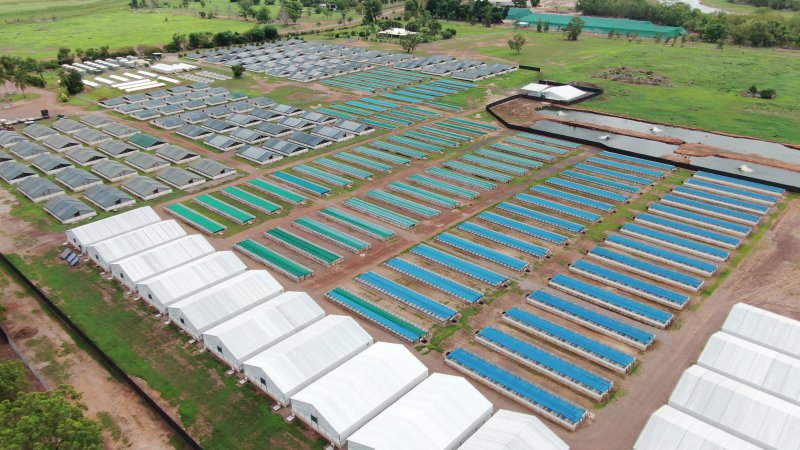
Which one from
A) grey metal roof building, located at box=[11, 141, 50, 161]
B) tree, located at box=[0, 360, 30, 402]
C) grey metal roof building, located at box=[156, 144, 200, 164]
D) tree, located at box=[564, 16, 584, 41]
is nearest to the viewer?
tree, located at box=[0, 360, 30, 402]

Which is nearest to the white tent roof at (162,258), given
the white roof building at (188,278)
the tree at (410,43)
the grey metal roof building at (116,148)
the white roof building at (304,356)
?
the white roof building at (188,278)

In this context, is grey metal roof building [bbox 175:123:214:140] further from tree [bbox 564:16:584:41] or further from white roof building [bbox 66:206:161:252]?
tree [bbox 564:16:584:41]

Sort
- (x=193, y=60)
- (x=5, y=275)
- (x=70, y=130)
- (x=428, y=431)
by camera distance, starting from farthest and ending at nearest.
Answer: (x=193, y=60), (x=70, y=130), (x=5, y=275), (x=428, y=431)

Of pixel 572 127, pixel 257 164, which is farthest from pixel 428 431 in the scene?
pixel 572 127

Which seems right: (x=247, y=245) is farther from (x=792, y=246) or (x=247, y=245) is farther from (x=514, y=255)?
(x=792, y=246)

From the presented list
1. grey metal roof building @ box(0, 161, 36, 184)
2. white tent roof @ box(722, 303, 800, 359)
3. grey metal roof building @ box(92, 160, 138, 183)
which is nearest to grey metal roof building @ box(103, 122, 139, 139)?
grey metal roof building @ box(92, 160, 138, 183)

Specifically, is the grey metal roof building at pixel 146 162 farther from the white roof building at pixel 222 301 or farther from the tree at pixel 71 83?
the tree at pixel 71 83

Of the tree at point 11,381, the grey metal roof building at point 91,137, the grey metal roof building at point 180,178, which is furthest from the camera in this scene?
the grey metal roof building at point 91,137
